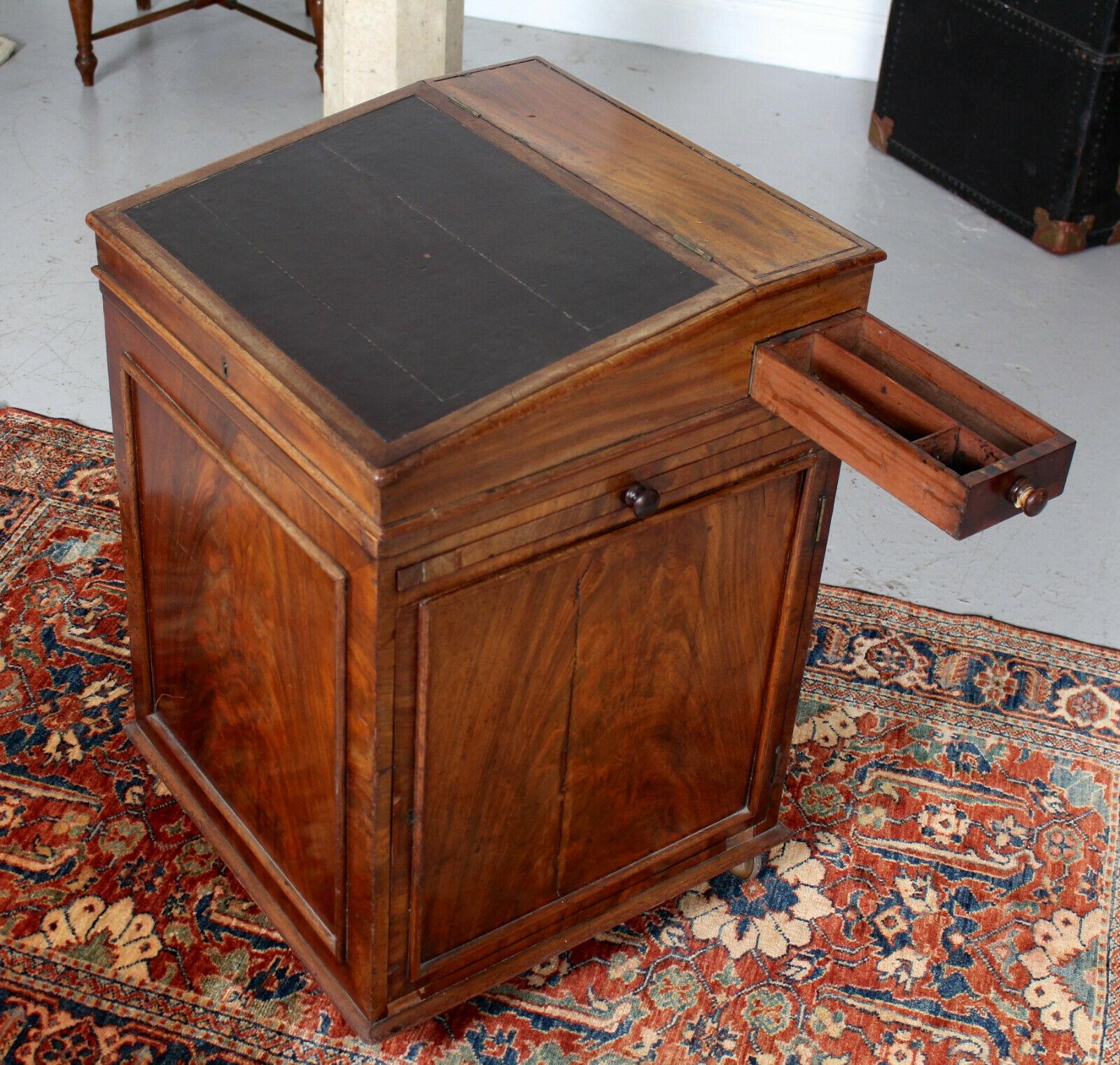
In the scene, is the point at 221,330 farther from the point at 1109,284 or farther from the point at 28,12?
the point at 28,12

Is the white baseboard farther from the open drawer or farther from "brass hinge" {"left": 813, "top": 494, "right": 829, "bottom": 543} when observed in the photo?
the open drawer

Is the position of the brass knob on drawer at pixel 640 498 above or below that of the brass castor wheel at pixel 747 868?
above

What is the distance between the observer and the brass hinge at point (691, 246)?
2117 millimetres

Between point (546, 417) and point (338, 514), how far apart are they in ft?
0.92

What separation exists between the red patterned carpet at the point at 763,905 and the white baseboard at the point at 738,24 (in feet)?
10.4

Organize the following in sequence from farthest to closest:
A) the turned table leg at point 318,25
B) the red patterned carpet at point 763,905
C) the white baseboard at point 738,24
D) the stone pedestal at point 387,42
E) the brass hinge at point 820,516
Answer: the white baseboard at point 738,24
the turned table leg at point 318,25
the stone pedestal at point 387,42
the red patterned carpet at point 763,905
the brass hinge at point 820,516

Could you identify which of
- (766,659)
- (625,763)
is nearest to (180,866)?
(625,763)

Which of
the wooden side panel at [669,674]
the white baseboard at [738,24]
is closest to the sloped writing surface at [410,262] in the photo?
the wooden side panel at [669,674]

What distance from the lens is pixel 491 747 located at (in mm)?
2211

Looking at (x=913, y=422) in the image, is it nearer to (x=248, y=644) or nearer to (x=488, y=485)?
(x=488, y=485)

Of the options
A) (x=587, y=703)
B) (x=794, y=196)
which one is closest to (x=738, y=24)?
(x=794, y=196)

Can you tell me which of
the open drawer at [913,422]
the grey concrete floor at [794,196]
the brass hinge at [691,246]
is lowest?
the grey concrete floor at [794,196]

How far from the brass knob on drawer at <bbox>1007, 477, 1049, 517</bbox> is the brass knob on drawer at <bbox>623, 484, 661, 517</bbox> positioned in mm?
468

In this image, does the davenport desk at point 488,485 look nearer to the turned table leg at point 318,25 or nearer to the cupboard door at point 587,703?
the cupboard door at point 587,703
